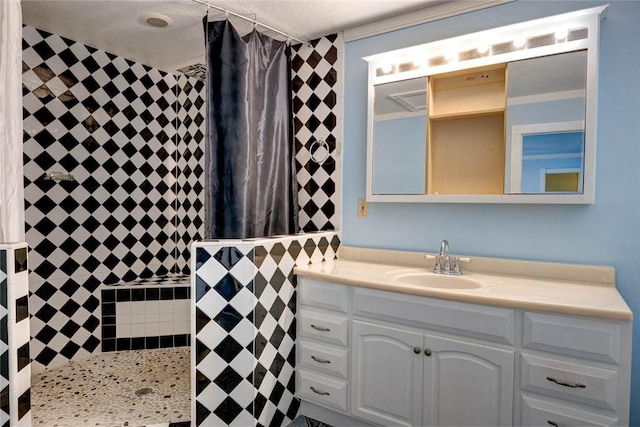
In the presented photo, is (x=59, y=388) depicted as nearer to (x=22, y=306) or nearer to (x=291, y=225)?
(x=22, y=306)

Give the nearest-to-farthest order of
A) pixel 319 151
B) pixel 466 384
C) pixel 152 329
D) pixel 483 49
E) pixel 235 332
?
pixel 466 384 → pixel 235 332 → pixel 483 49 → pixel 319 151 → pixel 152 329

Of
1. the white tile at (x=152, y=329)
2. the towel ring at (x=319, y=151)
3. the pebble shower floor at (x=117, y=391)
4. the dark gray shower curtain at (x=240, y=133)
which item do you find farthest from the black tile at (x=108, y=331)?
the towel ring at (x=319, y=151)

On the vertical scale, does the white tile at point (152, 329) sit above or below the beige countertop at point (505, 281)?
below

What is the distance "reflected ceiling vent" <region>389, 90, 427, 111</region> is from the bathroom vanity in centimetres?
86

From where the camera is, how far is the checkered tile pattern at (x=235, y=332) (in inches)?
69.0

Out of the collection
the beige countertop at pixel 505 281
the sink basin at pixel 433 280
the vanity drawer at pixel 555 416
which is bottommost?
the vanity drawer at pixel 555 416

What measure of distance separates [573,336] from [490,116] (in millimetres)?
1115

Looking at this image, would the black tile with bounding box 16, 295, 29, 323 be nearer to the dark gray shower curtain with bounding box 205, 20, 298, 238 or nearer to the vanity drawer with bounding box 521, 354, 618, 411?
the dark gray shower curtain with bounding box 205, 20, 298, 238

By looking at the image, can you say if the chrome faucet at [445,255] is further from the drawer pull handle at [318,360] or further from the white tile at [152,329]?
the white tile at [152,329]

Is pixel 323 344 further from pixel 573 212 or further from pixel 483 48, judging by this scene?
pixel 483 48

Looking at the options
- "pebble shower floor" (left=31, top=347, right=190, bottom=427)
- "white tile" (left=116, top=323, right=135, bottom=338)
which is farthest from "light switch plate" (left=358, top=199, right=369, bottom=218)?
"white tile" (left=116, top=323, right=135, bottom=338)

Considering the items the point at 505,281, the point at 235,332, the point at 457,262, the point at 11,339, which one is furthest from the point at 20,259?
the point at 505,281

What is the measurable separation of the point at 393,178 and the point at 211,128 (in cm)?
107

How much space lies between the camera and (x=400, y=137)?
7.17 feet
